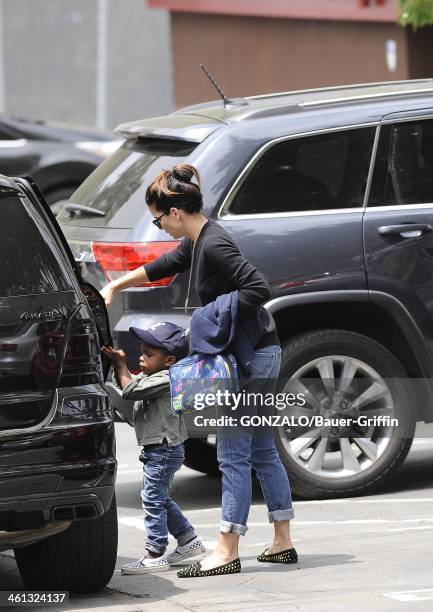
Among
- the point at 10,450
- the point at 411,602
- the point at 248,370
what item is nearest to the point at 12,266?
the point at 10,450

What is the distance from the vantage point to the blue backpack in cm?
580

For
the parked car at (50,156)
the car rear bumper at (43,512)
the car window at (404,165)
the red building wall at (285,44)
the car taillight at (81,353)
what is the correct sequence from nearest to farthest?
the car rear bumper at (43,512), the car taillight at (81,353), the car window at (404,165), the parked car at (50,156), the red building wall at (285,44)

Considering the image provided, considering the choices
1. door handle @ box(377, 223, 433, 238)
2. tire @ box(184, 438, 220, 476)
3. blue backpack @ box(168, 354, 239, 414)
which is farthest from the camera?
tire @ box(184, 438, 220, 476)

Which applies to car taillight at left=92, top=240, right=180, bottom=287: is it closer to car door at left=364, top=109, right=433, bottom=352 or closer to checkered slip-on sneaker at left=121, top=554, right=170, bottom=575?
car door at left=364, top=109, right=433, bottom=352

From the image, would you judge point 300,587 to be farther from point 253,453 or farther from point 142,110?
point 142,110

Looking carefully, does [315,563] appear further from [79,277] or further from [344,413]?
[79,277]

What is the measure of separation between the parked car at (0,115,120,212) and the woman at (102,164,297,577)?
29.1 feet

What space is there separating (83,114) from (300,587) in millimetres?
18050

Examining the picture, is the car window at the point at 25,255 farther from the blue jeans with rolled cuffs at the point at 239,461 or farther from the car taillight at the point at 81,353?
the blue jeans with rolled cuffs at the point at 239,461

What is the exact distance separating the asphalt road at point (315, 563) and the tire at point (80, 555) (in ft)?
0.29

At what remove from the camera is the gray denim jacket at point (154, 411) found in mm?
6043

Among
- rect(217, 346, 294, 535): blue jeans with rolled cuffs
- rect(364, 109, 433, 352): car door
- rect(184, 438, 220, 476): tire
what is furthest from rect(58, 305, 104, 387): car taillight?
rect(184, 438, 220, 476): tire

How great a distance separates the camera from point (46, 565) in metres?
5.73

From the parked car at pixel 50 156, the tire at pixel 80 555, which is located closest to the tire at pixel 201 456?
the tire at pixel 80 555
